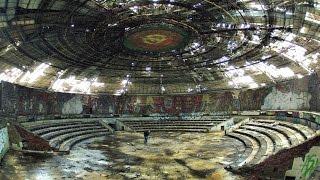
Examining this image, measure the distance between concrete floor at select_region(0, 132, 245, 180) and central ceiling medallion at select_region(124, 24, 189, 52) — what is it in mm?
7273

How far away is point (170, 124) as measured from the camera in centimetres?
3503

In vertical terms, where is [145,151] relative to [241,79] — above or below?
below

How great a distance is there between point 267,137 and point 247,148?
2548mm

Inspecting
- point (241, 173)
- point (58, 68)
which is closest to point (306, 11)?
point (241, 173)

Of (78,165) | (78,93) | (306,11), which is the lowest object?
(78,165)

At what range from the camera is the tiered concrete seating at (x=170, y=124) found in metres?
32.2

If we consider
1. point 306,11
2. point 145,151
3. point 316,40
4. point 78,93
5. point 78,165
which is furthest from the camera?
point 78,93

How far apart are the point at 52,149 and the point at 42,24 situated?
295 inches

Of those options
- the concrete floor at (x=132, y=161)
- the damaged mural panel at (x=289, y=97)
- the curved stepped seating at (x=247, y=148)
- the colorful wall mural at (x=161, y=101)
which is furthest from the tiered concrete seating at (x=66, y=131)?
the damaged mural panel at (x=289, y=97)

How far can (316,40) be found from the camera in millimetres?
22906

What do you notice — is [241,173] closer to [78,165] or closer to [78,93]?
[78,165]

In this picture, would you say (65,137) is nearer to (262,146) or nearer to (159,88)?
(262,146)

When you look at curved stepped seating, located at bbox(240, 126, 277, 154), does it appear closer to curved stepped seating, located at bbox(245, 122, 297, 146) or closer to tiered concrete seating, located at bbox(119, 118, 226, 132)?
curved stepped seating, located at bbox(245, 122, 297, 146)

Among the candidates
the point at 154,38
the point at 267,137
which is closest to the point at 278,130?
the point at 267,137
